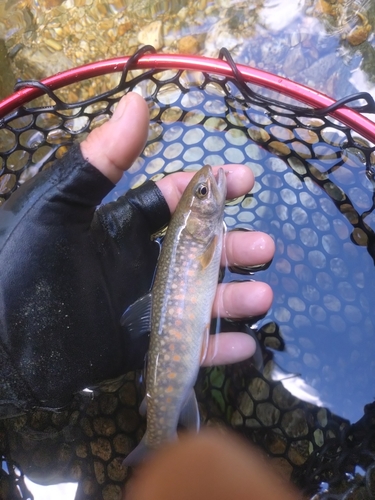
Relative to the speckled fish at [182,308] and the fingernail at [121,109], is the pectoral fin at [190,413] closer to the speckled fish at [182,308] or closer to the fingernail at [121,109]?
the speckled fish at [182,308]

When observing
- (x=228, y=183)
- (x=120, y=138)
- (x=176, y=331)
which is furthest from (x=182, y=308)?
(x=120, y=138)

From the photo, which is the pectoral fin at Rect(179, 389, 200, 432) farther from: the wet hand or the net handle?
the net handle

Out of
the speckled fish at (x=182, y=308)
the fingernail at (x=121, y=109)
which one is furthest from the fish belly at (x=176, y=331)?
the fingernail at (x=121, y=109)

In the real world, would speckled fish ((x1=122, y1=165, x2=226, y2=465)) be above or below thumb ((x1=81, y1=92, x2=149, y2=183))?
below

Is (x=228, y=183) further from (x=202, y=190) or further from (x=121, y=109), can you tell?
(x=121, y=109)

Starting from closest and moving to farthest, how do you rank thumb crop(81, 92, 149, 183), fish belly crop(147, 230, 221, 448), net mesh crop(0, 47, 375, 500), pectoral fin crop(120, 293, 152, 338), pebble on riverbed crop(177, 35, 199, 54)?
1. thumb crop(81, 92, 149, 183)
2. fish belly crop(147, 230, 221, 448)
3. pectoral fin crop(120, 293, 152, 338)
4. net mesh crop(0, 47, 375, 500)
5. pebble on riverbed crop(177, 35, 199, 54)

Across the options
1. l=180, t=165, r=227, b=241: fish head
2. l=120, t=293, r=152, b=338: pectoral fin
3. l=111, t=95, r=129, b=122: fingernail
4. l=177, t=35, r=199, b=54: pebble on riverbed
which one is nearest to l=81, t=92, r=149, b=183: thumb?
l=111, t=95, r=129, b=122: fingernail
